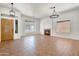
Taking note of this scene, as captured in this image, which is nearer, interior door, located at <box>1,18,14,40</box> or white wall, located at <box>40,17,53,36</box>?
interior door, located at <box>1,18,14,40</box>

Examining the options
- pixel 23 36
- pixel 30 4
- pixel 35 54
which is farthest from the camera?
pixel 23 36

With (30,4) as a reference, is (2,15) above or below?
below

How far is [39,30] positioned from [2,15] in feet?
2.00

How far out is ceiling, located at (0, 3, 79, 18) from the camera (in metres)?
1.69

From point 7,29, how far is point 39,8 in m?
0.57

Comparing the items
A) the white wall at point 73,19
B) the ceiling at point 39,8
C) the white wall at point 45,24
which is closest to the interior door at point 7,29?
the ceiling at point 39,8

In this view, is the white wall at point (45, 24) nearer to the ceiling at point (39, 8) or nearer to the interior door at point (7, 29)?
the ceiling at point (39, 8)

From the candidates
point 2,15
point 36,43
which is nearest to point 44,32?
point 36,43

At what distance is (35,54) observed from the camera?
63.3 inches

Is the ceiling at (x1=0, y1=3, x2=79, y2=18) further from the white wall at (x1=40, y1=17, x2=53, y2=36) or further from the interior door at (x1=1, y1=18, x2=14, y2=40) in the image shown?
the interior door at (x1=1, y1=18, x2=14, y2=40)

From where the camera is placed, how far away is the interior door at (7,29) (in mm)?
1701

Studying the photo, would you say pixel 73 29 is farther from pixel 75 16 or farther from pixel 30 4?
pixel 30 4

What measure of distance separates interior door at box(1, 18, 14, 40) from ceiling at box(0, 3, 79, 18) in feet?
0.73

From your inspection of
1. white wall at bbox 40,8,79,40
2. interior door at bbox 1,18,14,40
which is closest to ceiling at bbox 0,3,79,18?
white wall at bbox 40,8,79,40
